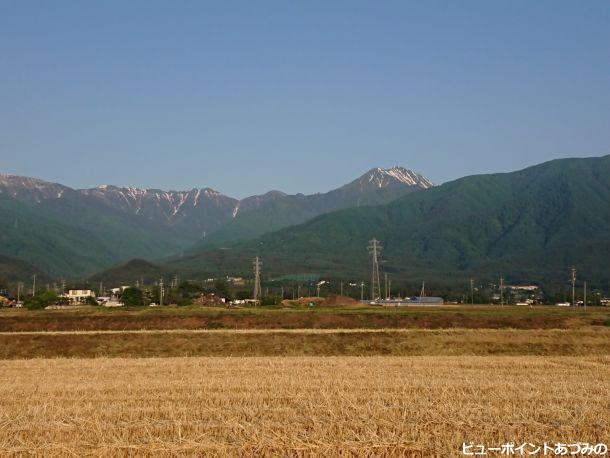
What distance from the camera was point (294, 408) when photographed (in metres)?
23.4

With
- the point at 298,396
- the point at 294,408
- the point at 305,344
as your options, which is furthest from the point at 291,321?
the point at 294,408

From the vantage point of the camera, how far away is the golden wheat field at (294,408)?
17516 millimetres

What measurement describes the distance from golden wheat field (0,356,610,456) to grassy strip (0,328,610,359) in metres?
12.9

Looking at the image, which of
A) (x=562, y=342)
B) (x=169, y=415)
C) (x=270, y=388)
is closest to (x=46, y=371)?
(x=270, y=388)

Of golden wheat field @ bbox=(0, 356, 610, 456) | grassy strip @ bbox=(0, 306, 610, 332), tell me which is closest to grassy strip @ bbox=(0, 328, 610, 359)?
golden wheat field @ bbox=(0, 356, 610, 456)

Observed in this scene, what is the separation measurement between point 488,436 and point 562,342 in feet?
130

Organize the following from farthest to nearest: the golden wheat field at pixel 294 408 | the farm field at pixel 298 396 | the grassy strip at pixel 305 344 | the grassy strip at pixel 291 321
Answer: the grassy strip at pixel 291 321, the grassy strip at pixel 305 344, the farm field at pixel 298 396, the golden wheat field at pixel 294 408

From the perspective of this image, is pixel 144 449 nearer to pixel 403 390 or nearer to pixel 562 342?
pixel 403 390

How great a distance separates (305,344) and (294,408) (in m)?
31.1

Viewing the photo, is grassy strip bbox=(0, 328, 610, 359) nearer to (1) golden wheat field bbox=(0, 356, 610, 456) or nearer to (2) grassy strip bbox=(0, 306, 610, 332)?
(1) golden wheat field bbox=(0, 356, 610, 456)

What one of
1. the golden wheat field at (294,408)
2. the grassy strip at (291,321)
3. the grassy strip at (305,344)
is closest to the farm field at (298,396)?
the golden wheat field at (294,408)

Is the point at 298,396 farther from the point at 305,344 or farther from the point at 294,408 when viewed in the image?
the point at 305,344

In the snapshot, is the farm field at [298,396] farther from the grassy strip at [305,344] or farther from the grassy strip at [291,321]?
the grassy strip at [291,321]

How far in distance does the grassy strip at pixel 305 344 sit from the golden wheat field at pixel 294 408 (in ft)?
42.3
